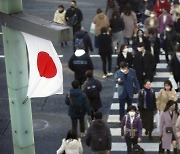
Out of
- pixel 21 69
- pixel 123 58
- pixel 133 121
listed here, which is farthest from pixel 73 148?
pixel 123 58

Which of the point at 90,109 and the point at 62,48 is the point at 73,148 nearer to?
the point at 90,109

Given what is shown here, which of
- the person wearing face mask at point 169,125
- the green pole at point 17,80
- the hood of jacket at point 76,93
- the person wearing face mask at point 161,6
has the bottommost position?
the person wearing face mask at point 169,125

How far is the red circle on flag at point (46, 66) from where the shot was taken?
643cm

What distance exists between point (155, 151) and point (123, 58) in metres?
3.57

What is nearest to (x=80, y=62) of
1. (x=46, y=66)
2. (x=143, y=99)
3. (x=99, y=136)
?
(x=143, y=99)

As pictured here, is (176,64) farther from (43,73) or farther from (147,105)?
(43,73)

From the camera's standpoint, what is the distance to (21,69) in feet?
21.6

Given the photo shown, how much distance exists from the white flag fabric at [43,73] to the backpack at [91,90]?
24.0ft

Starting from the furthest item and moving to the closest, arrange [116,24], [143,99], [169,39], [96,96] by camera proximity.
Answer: [116,24] → [169,39] → [96,96] → [143,99]

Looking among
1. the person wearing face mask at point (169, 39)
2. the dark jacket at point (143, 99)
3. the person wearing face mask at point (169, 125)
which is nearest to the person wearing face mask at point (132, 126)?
the person wearing face mask at point (169, 125)

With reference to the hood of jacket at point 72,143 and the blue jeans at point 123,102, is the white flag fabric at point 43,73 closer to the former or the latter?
the hood of jacket at point 72,143

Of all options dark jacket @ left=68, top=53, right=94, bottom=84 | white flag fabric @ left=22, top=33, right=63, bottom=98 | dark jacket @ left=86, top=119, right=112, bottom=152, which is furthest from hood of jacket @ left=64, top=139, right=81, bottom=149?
dark jacket @ left=68, top=53, right=94, bottom=84

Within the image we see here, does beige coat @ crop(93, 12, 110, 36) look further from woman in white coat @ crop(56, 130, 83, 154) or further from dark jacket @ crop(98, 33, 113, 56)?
woman in white coat @ crop(56, 130, 83, 154)

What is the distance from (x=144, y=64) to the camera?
15680 millimetres
